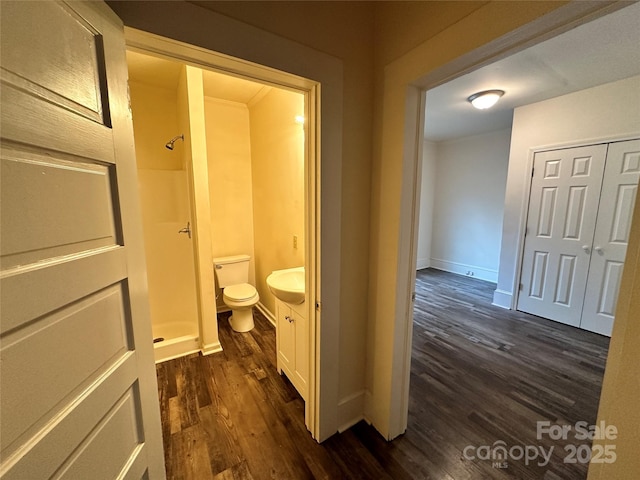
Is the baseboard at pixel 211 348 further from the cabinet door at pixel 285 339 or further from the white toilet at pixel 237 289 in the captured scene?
the cabinet door at pixel 285 339

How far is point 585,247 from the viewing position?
2.82 meters

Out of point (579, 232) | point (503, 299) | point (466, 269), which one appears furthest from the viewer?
point (466, 269)

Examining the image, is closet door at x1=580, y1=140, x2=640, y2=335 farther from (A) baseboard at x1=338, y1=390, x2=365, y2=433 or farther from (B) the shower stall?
(B) the shower stall

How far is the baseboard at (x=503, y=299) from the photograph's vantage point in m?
3.45

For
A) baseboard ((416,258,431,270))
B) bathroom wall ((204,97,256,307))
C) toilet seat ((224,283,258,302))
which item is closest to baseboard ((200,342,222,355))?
toilet seat ((224,283,258,302))

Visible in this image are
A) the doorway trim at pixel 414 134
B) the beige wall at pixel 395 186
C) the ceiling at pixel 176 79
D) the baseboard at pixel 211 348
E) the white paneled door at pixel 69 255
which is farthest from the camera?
the baseboard at pixel 211 348

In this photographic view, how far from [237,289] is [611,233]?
4146 mm

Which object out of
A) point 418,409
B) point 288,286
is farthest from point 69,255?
point 418,409

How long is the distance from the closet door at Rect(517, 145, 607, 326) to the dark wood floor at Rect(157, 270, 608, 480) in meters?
0.43

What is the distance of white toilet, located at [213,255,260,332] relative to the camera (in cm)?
267

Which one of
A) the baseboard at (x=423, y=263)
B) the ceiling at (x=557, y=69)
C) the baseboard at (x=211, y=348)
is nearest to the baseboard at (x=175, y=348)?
the baseboard at (x=211, y=348)

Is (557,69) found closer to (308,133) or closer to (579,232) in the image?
(579,232)

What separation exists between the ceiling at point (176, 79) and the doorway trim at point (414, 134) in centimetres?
143

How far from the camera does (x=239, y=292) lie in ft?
9.04
